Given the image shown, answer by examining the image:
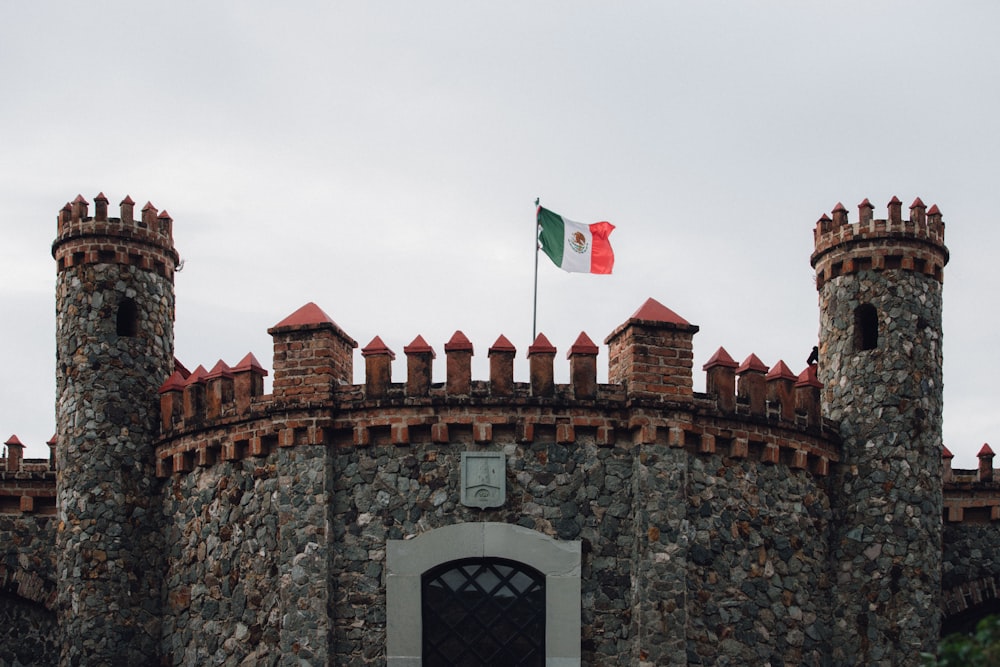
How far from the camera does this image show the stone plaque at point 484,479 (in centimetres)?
2425

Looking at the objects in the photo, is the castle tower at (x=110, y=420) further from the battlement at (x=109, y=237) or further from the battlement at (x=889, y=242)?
the battlement at (x=889, y=242)

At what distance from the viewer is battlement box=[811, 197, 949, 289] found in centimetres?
2789

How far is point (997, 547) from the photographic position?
28.7 m

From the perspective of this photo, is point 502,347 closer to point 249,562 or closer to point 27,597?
point 249,562

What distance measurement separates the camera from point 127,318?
92.5 feet

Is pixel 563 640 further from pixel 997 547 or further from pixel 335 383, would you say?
pixel 997 547

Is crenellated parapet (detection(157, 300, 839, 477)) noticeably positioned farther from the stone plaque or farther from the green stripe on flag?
the green stripe on flag

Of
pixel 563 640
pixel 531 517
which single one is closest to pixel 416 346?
pixel 531 517

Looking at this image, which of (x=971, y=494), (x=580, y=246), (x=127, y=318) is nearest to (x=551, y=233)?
(x=580, y=246)

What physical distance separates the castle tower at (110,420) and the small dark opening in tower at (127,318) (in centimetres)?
2

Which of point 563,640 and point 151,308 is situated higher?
point 151,308

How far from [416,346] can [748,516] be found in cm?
515

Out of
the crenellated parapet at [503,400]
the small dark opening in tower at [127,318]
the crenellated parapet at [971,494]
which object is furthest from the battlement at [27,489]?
the crenellated parapet at [971,494]

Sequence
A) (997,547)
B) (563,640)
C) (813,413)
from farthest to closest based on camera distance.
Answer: (997,547) → (813,413) → (563,640)
